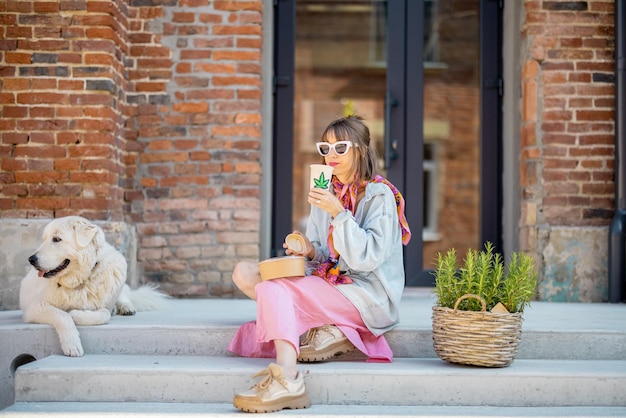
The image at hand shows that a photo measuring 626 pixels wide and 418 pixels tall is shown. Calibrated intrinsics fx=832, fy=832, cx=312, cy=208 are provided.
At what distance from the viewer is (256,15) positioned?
239 inches

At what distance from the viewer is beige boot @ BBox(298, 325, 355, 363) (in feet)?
12.5

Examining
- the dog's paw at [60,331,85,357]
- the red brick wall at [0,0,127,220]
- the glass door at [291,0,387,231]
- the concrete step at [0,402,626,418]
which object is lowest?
the concrete step at [0,402,626,418]

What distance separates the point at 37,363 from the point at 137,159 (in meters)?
2.52

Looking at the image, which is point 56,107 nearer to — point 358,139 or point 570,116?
point 358,139

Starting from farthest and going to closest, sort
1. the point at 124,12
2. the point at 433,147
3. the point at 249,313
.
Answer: the point at 433,147 → the point at 124,12 → the point at 249,313

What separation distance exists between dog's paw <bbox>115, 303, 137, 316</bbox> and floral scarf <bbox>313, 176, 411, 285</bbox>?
1.43 m

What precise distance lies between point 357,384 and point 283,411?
0.42m

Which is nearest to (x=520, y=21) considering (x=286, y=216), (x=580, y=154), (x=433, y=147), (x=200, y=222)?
(x=580, y=154)

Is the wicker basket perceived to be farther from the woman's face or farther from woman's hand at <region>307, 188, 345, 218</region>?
the woman's face

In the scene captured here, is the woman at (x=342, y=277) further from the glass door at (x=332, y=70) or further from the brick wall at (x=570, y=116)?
Result: the glass door at (x=332, y=70)

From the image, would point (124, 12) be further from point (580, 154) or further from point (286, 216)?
point (580, 154)

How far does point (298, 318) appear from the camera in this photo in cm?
378

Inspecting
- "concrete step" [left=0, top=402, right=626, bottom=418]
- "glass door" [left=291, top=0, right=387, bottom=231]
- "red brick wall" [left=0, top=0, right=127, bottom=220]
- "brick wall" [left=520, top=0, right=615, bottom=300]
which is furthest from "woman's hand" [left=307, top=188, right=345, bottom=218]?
"glass door" [left=291, top=0, right=387, bottom=231]

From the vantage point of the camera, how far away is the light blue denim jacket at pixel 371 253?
12.0ft
